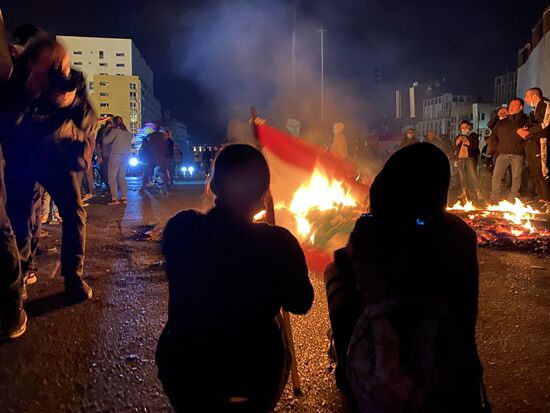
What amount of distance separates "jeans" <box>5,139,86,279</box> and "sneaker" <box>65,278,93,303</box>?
61 mm

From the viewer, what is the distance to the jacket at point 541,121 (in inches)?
367

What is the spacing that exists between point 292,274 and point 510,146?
9.70 m

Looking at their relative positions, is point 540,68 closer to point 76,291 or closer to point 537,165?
point 537,165

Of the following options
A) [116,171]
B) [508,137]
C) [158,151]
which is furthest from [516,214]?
[158,151]

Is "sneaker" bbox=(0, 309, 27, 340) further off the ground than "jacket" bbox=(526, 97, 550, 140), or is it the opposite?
"jacket" bbox=(526, 97, 550, 140)

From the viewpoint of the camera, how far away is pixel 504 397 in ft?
8.98

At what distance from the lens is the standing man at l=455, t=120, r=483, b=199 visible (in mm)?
13391

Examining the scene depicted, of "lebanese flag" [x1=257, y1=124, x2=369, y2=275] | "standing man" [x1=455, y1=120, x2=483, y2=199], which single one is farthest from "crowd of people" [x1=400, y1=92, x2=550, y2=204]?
"lebanese flag" [x1=257, y1=124, x2=369, y2=275]

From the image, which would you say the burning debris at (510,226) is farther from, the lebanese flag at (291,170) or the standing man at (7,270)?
the standing man at (7,270)

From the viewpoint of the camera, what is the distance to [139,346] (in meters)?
3.40

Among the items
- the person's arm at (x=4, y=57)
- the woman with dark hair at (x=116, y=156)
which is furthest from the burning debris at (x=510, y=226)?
the woman with dark hair at (x=116, y=156)

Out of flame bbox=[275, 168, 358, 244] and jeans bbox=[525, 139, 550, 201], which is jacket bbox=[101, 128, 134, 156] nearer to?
flame bbox=[275, 168, 358, 244]

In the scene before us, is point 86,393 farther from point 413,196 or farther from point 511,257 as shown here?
point 511,257

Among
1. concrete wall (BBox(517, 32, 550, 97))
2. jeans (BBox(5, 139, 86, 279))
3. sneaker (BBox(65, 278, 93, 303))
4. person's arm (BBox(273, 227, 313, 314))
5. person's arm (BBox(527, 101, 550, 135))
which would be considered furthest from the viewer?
concrete wall (BBox(517, 32, 550, 97))
